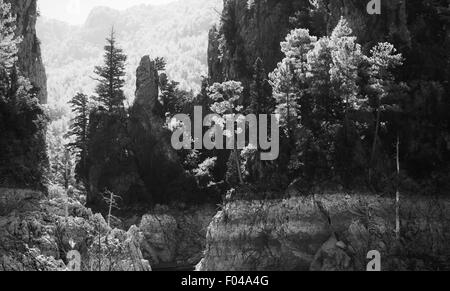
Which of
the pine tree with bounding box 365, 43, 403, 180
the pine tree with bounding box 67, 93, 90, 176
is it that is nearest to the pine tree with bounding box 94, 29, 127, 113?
the pine tree with bounding box 67, 93, 90, 176

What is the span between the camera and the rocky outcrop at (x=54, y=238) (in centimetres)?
5109

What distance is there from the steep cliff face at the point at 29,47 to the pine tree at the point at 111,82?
8.03m

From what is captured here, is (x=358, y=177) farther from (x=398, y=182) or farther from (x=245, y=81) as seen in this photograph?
(x=245, y=81)

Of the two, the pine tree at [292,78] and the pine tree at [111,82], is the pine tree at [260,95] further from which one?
the pine tree at [111,82]

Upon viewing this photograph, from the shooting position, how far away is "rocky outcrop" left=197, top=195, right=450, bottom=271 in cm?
6016

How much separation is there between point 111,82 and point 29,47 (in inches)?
554

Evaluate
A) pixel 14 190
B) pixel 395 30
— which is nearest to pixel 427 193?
pixel 395 30

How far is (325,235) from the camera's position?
62.6 meters

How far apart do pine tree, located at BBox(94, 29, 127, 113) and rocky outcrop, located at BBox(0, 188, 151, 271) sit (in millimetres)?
33317

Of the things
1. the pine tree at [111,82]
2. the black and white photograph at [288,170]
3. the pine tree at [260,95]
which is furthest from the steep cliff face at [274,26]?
the pine tree at [111,82]

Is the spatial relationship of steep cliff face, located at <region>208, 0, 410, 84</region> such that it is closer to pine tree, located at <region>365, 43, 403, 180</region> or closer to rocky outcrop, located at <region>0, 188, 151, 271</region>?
pine tree, located at <region>365, 43, 403, 180</region>

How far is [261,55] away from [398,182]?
93.0ft

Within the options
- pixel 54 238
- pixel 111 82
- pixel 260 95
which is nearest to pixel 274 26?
pixel 260 95

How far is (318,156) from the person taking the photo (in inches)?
2598
